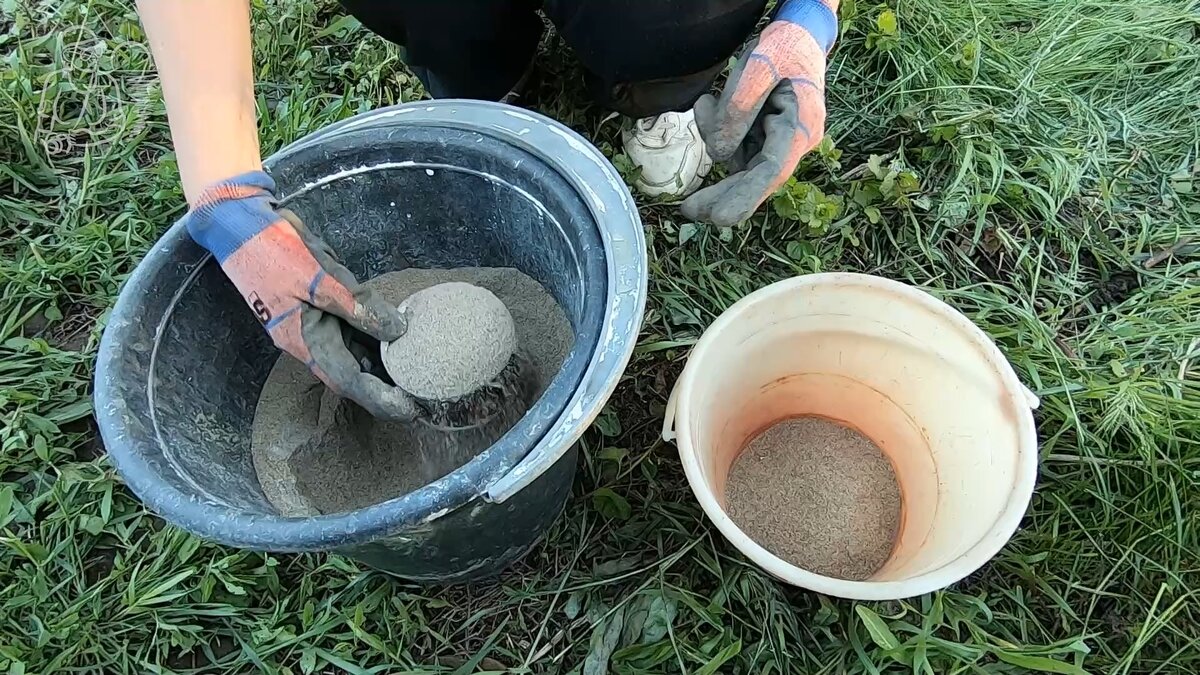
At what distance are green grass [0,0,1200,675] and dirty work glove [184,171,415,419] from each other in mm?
437

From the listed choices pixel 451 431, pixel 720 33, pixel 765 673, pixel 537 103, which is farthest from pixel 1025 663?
pixel 537 103

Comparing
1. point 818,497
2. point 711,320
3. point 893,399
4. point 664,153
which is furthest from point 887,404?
point 664,153

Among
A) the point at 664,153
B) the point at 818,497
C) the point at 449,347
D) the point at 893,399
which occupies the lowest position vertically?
the point at 818,497

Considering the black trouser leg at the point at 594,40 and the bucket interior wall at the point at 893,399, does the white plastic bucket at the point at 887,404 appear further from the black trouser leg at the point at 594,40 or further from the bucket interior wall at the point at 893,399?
the black trouser leg at the point at 594,40

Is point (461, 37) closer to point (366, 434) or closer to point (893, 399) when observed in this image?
point (366, 434)

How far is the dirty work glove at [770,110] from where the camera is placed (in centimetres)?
109

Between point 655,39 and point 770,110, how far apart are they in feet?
0.84

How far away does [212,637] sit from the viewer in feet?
4.21

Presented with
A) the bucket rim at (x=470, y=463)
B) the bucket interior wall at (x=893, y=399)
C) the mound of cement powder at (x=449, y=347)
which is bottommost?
the bucket interior wall at (x=893, y=399)

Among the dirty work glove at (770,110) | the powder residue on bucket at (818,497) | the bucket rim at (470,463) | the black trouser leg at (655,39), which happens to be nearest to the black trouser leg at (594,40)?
the black trouser leg at (655,39)

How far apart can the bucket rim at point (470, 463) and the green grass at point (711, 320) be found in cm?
43

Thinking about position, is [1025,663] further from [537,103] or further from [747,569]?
[537,103]

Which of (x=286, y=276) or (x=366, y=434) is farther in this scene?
(x=366, y=434)

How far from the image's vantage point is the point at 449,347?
3.50 ft
